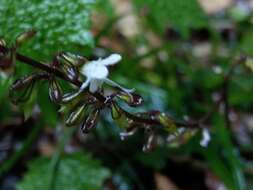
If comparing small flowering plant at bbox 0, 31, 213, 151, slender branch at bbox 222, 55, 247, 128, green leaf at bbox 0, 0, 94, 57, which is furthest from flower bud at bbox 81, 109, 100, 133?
slender branch at bbox 222, 55, 247, 128

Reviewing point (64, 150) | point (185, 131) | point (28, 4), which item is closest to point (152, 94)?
point (64, 150)

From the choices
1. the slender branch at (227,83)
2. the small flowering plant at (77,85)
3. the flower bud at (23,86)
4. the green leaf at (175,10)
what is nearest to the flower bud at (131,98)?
the small flowering plant at (77,85)

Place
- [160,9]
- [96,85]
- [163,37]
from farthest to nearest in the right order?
[163,37], [160,9], [96,85]

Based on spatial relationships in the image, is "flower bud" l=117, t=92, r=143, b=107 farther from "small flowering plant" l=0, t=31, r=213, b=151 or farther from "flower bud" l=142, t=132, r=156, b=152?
"flower bud" l=142, t=132, r=156, b=152

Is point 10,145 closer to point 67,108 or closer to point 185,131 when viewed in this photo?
point 185,131

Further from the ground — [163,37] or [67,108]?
[67,108]

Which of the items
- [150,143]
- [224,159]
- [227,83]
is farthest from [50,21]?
[224,159]
